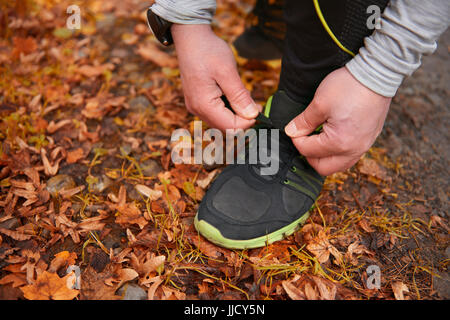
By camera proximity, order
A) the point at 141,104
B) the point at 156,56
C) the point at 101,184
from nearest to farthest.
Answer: the point at 101,184 < the point at 141,104 < the point at 156,56

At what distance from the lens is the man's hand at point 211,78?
4.66ft

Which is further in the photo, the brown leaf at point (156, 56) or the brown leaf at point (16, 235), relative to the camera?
the brown leaf at point (156, 56)

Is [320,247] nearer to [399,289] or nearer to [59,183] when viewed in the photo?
[399,289]

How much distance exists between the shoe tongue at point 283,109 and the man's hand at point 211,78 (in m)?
0.14

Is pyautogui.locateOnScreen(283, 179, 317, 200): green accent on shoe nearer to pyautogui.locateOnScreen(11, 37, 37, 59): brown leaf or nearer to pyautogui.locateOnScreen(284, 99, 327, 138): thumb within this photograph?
pyautogui.locateOnScreen(284, 99, 327, 138): thumb

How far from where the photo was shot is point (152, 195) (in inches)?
67.4

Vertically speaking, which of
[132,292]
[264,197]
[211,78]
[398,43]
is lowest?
[132,292]

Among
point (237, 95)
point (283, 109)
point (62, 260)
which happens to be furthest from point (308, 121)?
point (62, 260)

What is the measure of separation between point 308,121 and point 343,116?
0.18m

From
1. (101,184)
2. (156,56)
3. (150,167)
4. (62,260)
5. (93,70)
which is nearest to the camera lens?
(62,260)

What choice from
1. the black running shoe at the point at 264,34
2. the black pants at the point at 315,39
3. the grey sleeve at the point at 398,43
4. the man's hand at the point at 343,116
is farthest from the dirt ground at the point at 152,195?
the grey sleeve at the point at 398,43

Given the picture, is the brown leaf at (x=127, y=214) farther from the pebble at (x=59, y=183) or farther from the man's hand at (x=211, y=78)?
the man's hand at (x=211, y=78)

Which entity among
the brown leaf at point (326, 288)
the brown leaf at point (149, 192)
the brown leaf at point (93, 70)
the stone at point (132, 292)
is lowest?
the stone at point (132, 292)

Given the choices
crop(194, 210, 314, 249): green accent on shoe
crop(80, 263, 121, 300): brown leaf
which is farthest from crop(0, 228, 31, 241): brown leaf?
crop(194, 210, 314, 249): green accent on shoe
